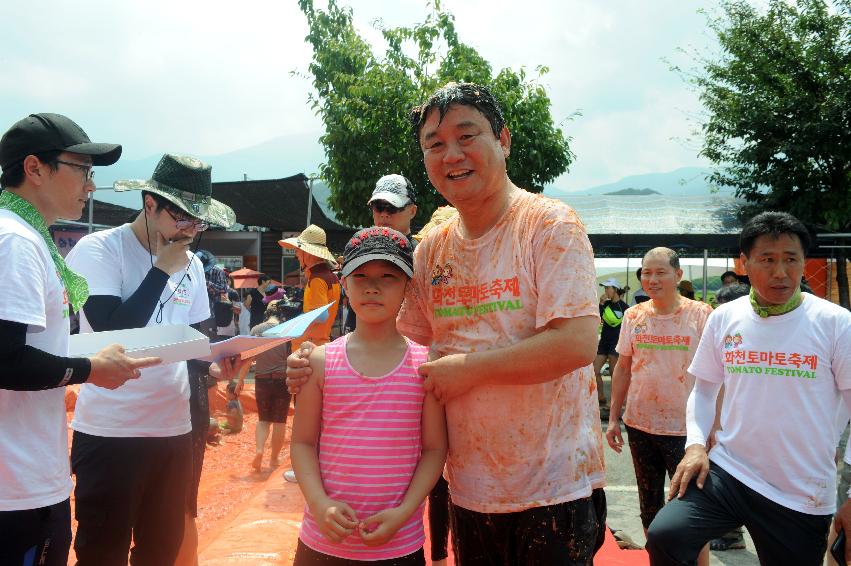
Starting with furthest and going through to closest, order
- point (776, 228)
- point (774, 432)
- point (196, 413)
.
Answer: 1. point (196, 413)
2. point (776, 228)
3. point (774, 432)

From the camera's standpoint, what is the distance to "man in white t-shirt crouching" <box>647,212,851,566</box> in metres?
2.47

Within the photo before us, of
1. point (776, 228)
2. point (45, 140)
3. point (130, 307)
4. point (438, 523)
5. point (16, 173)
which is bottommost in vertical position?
point (438, 523)

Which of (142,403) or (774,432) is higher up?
(142,403)

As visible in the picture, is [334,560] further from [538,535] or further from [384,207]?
[384,207]

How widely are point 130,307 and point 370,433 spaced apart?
114 centimetres

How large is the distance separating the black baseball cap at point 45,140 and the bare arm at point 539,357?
1456 millimetres

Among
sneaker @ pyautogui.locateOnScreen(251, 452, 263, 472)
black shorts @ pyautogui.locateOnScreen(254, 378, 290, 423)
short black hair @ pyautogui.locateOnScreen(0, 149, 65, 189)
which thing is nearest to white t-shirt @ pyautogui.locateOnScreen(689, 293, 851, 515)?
short black hair @ pyautogui.locateOnScreen(0, 149, 65, 189)

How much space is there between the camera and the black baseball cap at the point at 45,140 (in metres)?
1.92

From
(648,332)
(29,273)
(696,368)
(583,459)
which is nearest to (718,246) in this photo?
(648,332)

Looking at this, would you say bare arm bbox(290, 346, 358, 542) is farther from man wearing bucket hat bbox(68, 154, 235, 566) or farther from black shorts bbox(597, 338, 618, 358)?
black shorts bbox(597, 338, 618, 358)

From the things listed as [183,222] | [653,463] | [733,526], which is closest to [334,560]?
[183,222]

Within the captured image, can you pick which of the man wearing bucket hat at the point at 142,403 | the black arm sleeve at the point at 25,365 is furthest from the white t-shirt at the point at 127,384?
the black arm sleeve at the point at 25,365

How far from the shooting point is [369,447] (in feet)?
6.05

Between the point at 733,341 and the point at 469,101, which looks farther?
the point at 733,341
